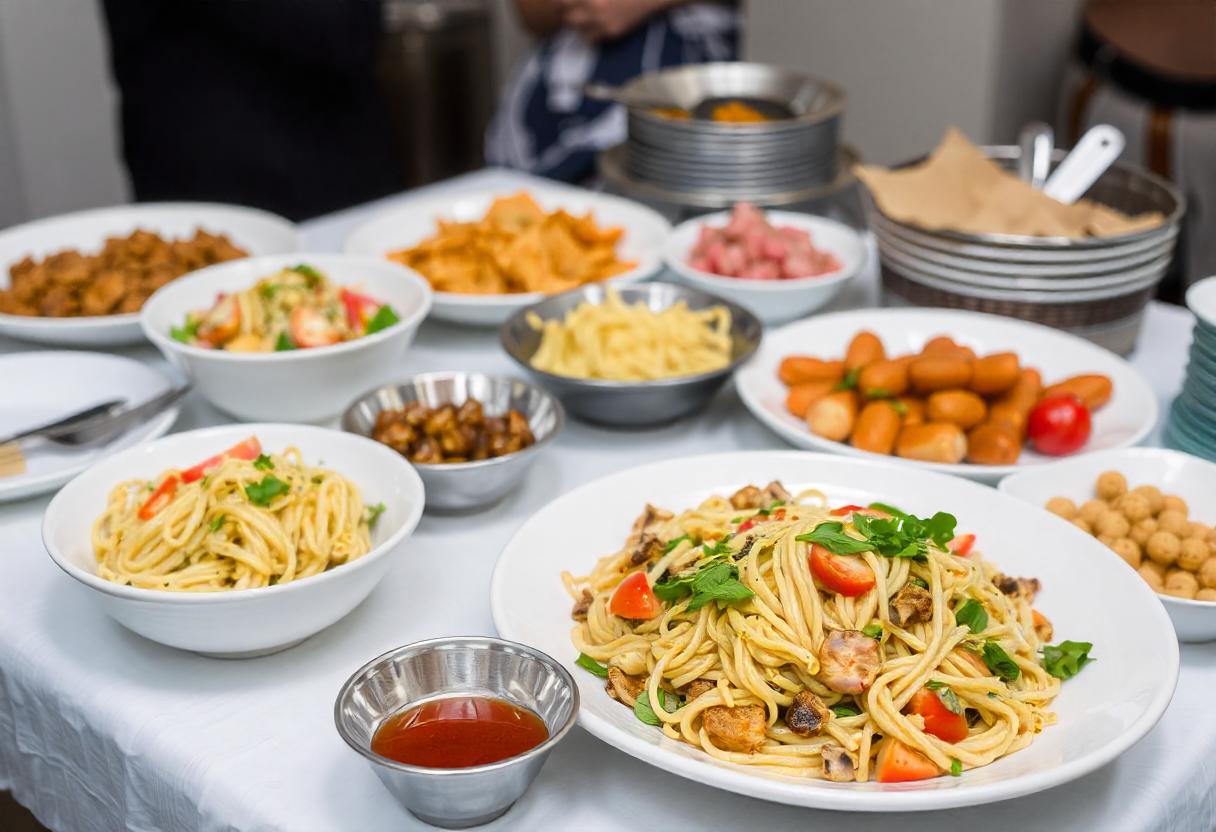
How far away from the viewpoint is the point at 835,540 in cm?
149

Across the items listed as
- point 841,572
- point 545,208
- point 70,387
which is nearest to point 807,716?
point 841,572

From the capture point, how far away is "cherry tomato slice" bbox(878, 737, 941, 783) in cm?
130

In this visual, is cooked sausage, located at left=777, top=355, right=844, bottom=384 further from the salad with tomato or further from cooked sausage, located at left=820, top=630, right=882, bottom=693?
cooked sausage, located at left=820, top=630, right=882, bottom=693

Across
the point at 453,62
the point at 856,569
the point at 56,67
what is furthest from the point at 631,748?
the point at 453,62

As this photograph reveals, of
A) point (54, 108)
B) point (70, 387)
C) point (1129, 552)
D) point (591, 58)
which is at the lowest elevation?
point (54, 108)

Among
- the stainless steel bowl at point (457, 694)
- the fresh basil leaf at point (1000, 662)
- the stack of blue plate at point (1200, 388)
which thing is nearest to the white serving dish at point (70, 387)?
the stainless steel bowl at point (457, 694)

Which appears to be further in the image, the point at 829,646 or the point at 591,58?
the point at 591,58

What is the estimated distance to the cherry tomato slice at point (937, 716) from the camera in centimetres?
138

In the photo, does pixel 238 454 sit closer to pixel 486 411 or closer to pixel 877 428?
pixel 486 411

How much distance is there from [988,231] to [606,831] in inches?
68.6

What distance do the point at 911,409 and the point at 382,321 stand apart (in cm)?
103

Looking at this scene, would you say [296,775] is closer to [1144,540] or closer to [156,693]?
[156,693]

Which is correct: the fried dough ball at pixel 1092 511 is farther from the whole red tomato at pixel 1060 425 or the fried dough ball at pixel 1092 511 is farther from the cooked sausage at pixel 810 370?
the cooked sausage at pixel 810 370

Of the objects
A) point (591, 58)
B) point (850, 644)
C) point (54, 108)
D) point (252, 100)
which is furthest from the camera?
point (54, 108)
